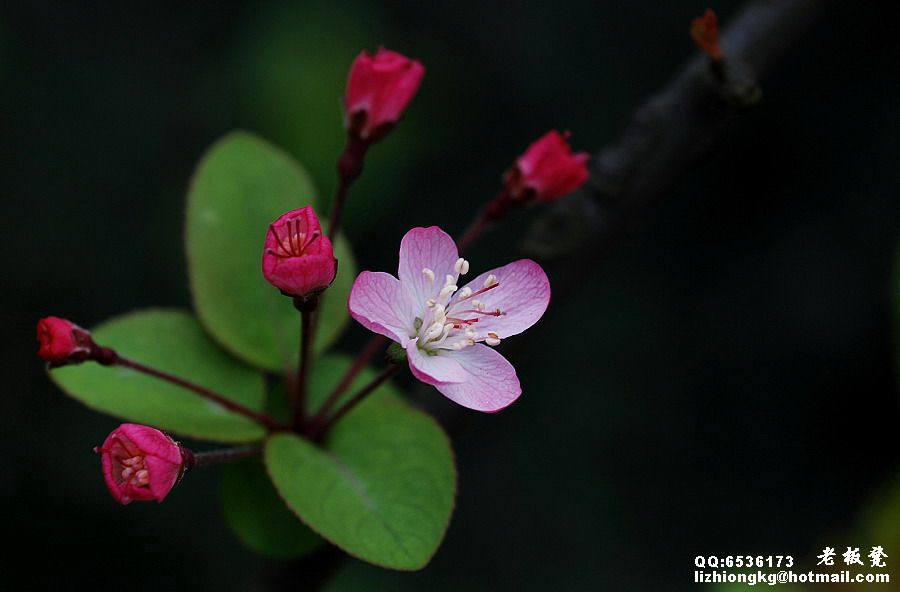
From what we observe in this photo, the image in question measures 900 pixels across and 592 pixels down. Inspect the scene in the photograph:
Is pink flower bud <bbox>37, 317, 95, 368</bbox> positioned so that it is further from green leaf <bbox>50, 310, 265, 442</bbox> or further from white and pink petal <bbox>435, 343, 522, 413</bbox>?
white and pink petal <bbox>435, 343, 522, 413</bbox>

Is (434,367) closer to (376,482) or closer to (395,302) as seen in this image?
(395,302)

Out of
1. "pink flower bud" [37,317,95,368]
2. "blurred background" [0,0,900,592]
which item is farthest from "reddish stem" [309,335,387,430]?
"blurred background" [0,0,900,592]

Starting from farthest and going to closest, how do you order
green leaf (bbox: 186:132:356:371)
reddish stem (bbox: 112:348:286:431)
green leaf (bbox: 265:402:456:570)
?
green leaf (bbox: 186:132:356:371) → reddish stem (bbox: 112:348:286:431) → green leaf (bbox: 265:402:456:570)

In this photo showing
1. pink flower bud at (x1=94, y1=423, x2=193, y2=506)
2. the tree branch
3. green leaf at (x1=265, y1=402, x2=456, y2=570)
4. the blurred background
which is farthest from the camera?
the blurred background

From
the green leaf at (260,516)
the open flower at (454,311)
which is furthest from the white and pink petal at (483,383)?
the green leaf at (260,516)

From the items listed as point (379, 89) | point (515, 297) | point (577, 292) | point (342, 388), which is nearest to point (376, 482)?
point (342, 388)

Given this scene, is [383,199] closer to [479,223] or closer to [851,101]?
[479,223]

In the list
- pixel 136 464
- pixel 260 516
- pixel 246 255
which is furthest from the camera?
pixel 246 255
